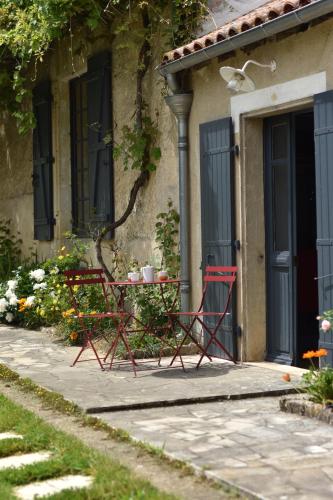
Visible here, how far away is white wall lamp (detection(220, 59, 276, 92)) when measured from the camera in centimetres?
763

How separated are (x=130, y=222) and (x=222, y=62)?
101 inches

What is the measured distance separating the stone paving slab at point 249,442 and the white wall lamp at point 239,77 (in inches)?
106

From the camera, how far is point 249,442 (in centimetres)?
516

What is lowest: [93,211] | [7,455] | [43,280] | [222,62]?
[7,455]

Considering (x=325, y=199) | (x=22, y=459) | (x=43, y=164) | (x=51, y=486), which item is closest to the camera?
(x=51, y=486)

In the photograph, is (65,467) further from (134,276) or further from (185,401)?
(134,276)

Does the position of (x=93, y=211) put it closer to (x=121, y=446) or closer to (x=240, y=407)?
(x=240, y=407)

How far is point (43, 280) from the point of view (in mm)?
11250

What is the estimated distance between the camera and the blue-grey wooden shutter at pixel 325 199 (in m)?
7.01

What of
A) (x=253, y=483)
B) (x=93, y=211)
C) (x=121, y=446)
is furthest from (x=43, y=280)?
(x=253, y=483)

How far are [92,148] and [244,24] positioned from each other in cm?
394

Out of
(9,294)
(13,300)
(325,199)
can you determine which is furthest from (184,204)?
(9,294)

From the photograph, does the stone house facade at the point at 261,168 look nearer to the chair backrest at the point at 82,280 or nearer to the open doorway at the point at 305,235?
the open doorway at the point at 305,235

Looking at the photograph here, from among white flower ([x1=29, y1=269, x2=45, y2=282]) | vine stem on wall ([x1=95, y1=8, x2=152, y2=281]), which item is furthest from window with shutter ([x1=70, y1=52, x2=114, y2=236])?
white flower ([x1=29, y1=269, x2=45, y2=282])
